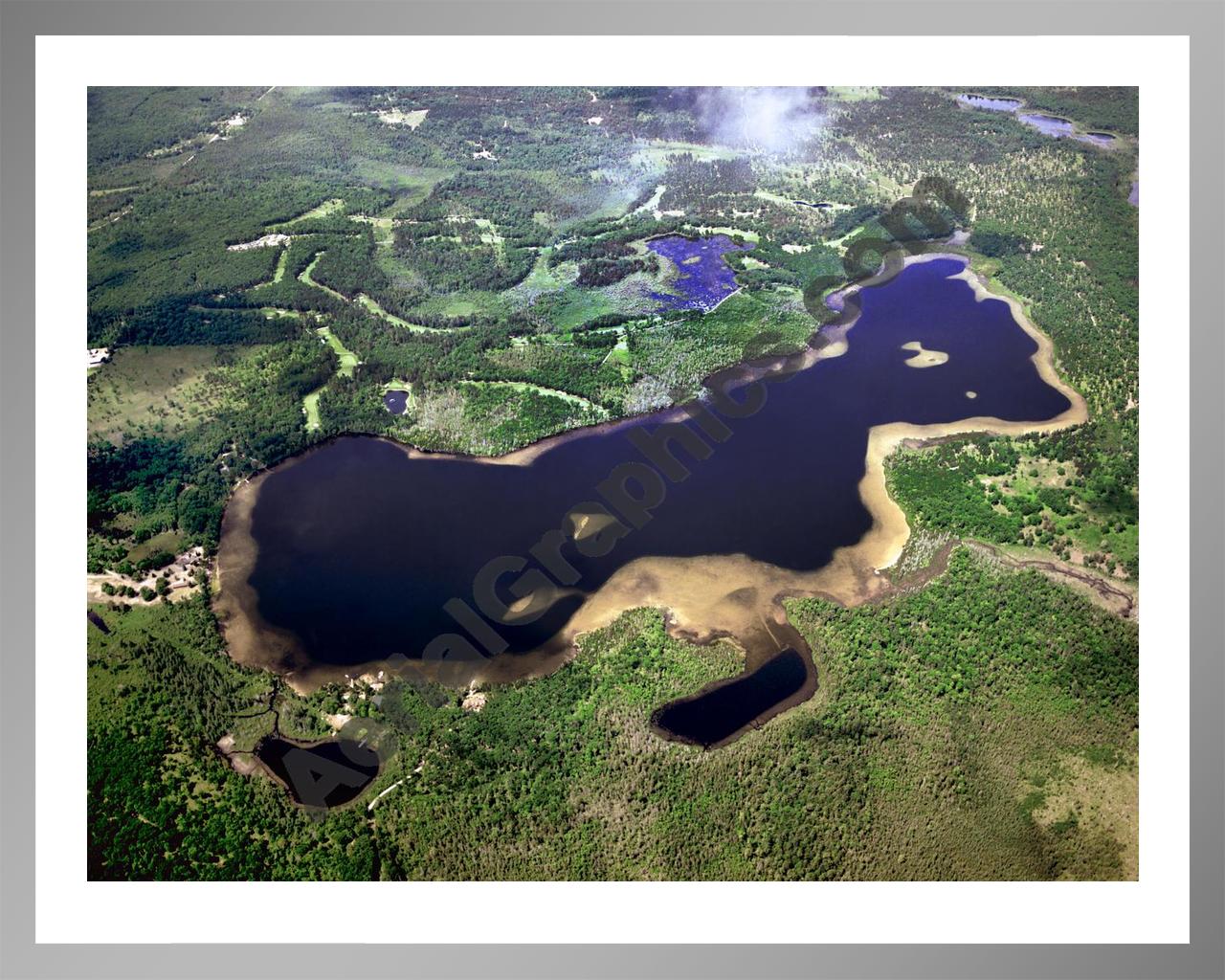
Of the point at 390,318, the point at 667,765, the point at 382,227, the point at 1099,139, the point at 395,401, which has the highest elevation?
the point at 1099,139

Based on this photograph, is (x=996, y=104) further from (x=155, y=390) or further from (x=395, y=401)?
(x=155, y=390)

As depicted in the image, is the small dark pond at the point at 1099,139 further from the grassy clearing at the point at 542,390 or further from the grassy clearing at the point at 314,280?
the grassy clearing at the point at 314,280

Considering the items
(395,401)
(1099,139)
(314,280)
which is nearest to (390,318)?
(314,280)

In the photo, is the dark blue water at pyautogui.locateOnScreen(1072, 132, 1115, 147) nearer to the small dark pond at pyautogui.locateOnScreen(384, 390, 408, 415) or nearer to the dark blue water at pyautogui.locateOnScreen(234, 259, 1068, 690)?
the dark blue water at pyautogui.locateOnScreen(234, 259, 1068, 690)

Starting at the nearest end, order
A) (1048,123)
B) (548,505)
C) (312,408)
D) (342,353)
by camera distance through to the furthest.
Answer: (548,505) < (312,408) < (342,353) < (1048,123)

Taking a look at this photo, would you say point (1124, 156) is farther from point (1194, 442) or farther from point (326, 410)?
point (326, 410)

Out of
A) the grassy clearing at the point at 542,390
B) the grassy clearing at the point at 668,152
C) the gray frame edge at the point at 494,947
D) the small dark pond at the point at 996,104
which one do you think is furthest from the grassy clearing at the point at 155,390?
the small dark pond at the point at 996,104

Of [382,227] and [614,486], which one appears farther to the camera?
[382,227]
